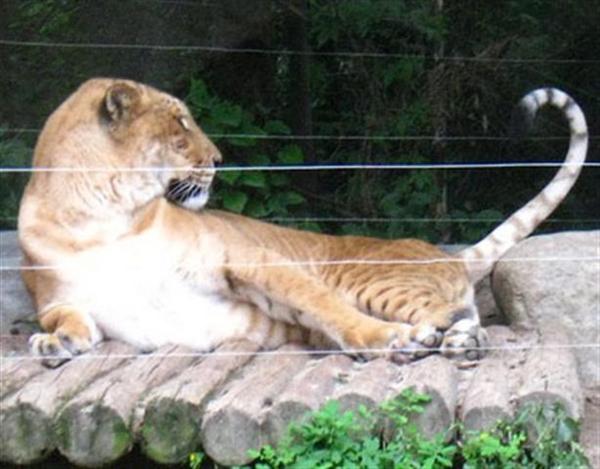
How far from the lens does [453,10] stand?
248 inches

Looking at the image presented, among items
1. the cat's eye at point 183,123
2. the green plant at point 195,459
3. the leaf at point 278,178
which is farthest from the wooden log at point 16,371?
the leaf at point 278,178

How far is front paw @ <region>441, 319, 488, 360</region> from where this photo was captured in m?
4.80

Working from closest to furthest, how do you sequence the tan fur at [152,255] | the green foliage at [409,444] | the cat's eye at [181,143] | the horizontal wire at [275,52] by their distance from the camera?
1. the green foliage at [409,444]
2. the tan fur at [152,255]
3. the cat's eye at [181,143]
4. the horizontal wire at [275,52]

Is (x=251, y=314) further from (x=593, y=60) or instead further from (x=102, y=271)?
(x=593, y=60)

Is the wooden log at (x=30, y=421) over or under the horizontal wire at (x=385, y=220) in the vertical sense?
over

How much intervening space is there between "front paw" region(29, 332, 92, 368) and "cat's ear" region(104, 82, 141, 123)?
72cm

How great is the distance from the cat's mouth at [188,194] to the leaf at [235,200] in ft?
2.78

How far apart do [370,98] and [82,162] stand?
156 cm

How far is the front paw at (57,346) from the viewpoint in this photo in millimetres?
4754

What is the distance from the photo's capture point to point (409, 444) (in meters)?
4.19

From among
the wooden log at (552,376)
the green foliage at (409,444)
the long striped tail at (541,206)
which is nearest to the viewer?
the green foliage at (409,444)

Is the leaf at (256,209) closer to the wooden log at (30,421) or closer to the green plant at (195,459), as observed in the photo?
the wooden log at (30,421)

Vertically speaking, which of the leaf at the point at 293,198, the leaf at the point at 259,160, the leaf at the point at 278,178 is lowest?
the leaf at the point at 293,198

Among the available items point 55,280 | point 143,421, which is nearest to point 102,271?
point 55,280
